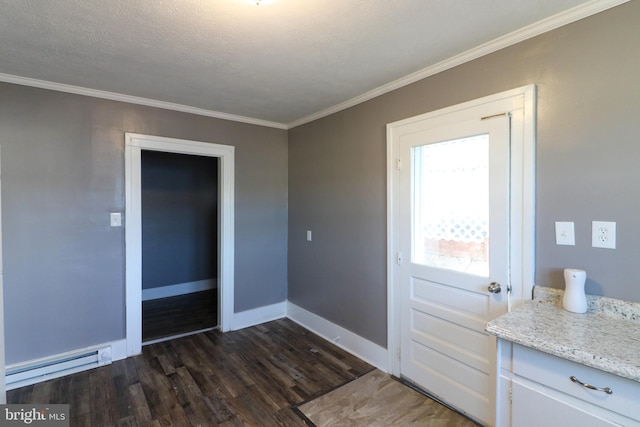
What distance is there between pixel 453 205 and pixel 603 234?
0.81 m

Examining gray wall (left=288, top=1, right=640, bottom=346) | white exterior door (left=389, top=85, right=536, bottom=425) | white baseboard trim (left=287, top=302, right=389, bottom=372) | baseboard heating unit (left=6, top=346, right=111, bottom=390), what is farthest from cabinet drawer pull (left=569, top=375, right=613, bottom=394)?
baseboard heating unit (left=6, top=346, right=111, bottom=390)

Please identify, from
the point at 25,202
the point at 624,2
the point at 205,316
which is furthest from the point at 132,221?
the point at 624,2

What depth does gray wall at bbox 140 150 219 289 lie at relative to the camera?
4.75 meters

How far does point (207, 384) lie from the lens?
2.52 meters

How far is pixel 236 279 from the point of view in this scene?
3613mm

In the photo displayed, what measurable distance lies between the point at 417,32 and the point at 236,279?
302cm

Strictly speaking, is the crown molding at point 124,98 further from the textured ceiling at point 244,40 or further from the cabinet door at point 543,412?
the cabinet door at point 543,412

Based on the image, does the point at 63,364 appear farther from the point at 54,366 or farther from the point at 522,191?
the point at 522,191

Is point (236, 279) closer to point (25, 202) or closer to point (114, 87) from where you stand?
point (25, 202)

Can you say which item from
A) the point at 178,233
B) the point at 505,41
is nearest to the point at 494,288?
→ the point at 505,41

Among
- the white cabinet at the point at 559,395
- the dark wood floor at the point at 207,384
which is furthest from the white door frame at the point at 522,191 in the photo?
the dark wood floor at the point at 207,384

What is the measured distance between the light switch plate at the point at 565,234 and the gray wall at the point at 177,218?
4245mm

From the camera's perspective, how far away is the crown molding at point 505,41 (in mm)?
1552

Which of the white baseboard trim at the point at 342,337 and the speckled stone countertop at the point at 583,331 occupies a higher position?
the speckled stone countertop at the point at 583,331
